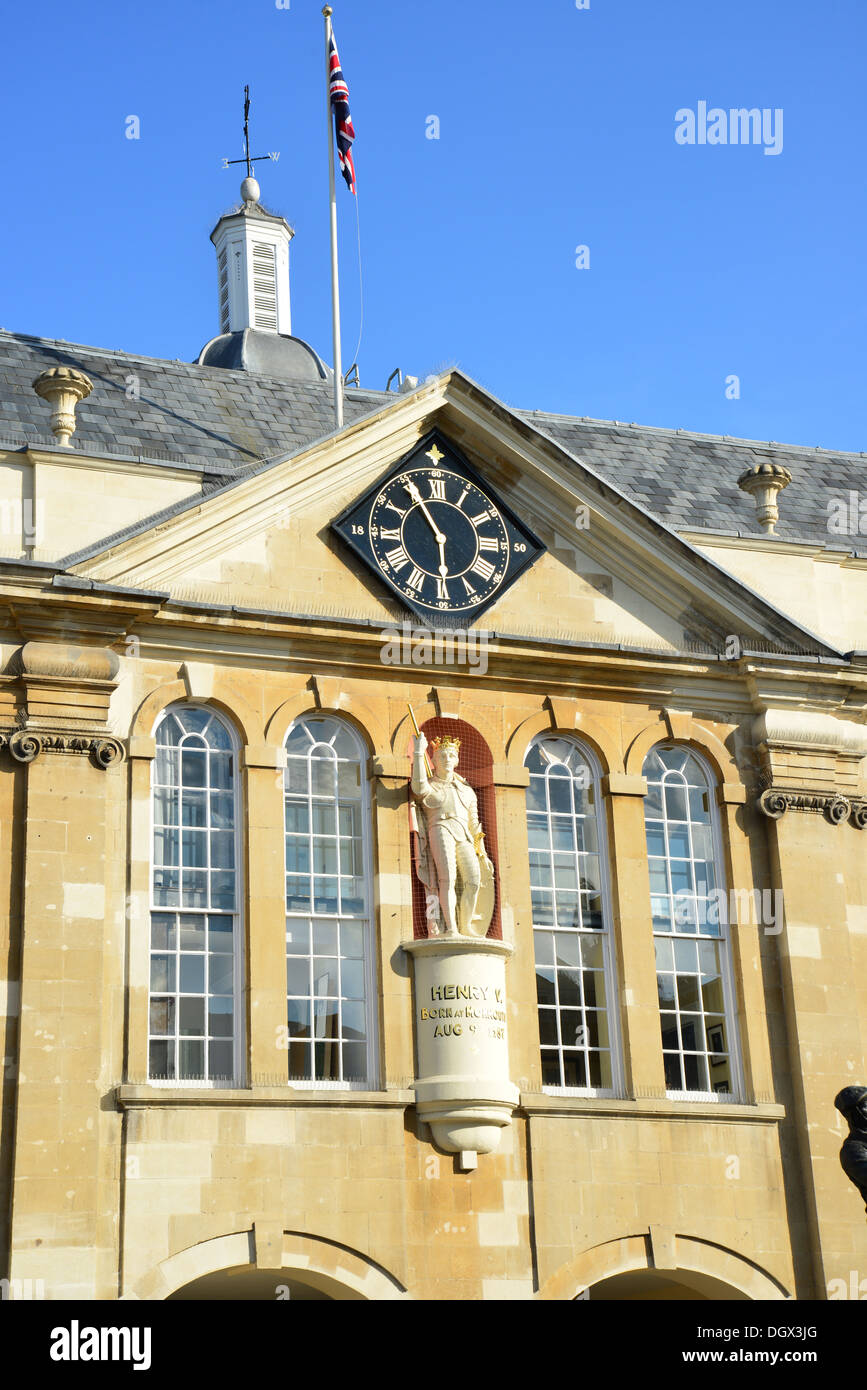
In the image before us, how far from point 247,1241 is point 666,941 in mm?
6064

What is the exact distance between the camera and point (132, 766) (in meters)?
21.4

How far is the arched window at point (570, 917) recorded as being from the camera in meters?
22.4

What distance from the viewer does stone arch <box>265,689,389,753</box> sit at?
2239 cm

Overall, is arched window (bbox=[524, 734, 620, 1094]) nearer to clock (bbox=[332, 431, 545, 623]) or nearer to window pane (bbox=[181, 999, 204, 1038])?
clock (bbox=[332, 431, 545, 623])

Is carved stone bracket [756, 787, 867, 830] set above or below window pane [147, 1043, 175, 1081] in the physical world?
above

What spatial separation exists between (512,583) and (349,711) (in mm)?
2614

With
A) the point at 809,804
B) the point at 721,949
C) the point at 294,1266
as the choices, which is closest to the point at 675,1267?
the point at 721,949

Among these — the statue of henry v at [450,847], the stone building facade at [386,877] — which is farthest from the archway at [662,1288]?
the statue of henry v at [450,847]

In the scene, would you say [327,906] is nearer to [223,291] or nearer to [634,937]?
[634,937]

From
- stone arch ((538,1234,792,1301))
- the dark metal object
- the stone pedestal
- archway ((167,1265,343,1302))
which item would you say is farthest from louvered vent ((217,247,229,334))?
the dark metal object

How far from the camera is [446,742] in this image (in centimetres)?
2267

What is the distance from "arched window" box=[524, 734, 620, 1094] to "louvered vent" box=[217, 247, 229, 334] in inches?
686
